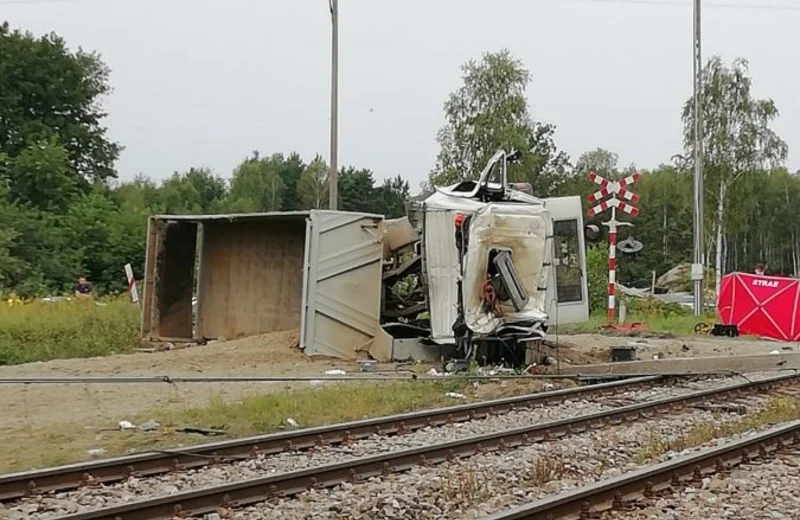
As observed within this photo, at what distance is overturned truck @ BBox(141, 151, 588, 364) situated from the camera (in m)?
14.6

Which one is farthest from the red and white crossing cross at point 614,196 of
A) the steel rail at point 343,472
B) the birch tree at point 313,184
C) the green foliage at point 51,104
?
the birch tree at point 313,184

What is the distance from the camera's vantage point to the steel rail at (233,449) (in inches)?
290

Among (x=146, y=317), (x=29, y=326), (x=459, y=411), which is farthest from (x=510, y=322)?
(x=29, y=326)

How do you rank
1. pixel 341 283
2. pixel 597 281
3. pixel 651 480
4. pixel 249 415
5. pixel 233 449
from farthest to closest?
pixel 597 281 → pixel 341 283 → pixel 249 415 → pixel 233 449 → pixel 651 480

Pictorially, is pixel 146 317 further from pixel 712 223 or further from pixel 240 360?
pixel 712 223

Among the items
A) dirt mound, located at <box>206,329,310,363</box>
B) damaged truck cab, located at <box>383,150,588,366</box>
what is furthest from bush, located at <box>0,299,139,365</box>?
damaged truck cab, located at <box>383,150,588,366</box>

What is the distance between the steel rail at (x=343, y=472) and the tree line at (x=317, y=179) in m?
24.5

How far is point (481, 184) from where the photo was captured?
15.9m

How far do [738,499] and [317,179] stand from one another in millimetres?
79623

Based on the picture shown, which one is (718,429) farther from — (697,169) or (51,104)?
(51,104)

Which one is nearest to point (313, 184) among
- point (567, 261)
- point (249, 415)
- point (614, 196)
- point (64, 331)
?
point (614, 196)

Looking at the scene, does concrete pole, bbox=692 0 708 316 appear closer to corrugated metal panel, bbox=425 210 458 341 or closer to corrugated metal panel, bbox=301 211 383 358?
corrugated metal panel, bbox=301 211 383 358

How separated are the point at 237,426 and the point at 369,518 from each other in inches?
155

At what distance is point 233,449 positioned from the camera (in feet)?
28.4
